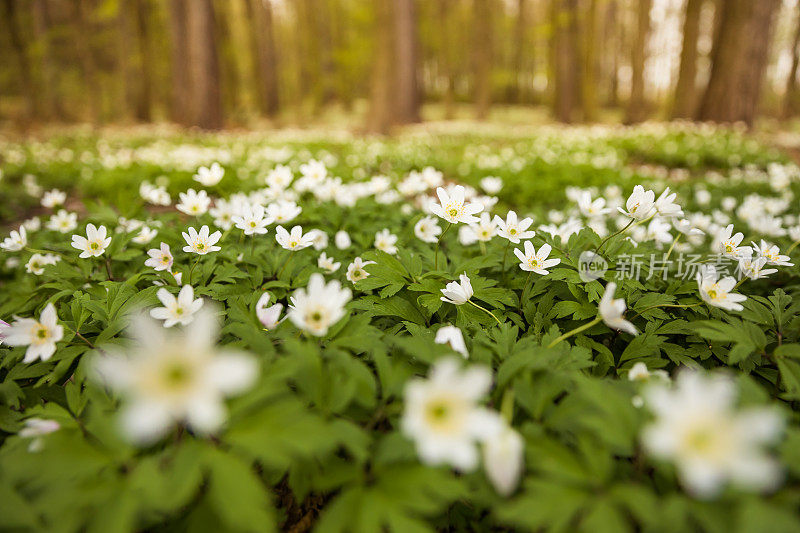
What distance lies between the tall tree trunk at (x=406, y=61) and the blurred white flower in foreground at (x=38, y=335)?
13150 mm

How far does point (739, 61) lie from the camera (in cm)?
1003

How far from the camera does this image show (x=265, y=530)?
79 centimetres

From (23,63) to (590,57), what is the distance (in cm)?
2083

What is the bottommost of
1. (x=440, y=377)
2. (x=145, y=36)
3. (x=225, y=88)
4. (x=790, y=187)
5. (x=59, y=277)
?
(x=790, y=187)

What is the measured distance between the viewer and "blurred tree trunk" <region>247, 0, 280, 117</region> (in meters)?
22.2

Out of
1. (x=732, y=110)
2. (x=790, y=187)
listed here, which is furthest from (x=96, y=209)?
(x=732, y=110)

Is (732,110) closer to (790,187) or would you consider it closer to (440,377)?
Answer: (790,187)

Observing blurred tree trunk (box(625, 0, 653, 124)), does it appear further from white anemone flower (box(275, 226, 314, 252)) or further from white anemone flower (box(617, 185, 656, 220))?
white anemone flower (box(275, 226, 314, 252))

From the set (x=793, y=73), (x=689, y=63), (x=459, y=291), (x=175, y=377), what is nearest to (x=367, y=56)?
(x=689, y=63)

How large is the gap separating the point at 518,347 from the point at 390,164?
5.76 m

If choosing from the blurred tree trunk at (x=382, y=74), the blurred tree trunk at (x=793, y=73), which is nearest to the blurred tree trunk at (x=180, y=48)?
the blurred tree trunk at (x=382, y=74)

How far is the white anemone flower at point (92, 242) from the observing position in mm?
1812

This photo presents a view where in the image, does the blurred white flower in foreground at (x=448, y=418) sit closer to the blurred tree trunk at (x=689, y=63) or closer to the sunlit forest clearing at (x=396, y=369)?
the sunlit forest clearing at (x=396, y=369)

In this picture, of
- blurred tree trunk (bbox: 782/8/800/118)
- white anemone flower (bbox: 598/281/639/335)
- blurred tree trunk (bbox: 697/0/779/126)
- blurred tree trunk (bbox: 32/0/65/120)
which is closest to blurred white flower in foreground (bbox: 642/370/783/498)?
white anemone flower (bbox: 598/281/639/335)
